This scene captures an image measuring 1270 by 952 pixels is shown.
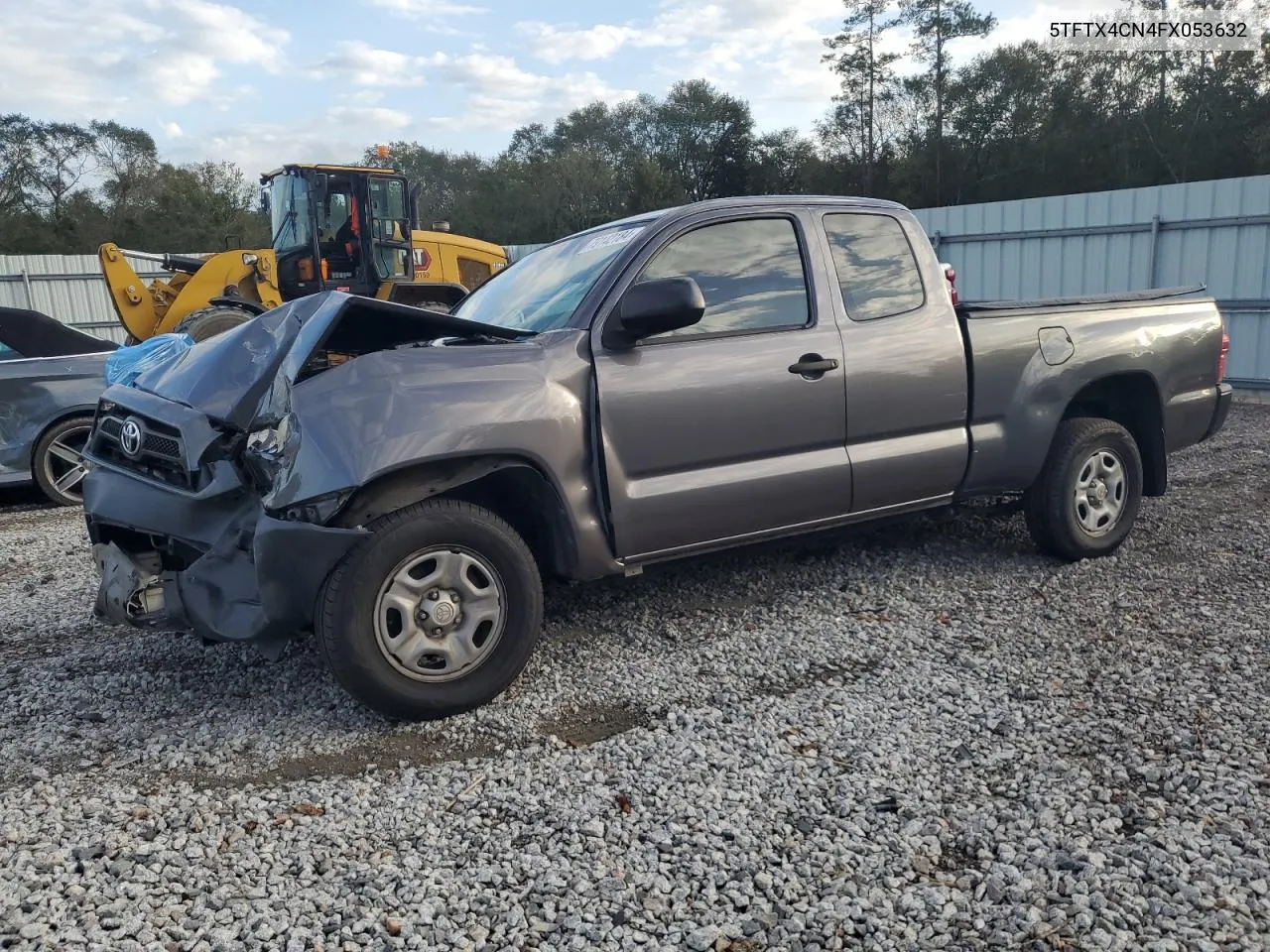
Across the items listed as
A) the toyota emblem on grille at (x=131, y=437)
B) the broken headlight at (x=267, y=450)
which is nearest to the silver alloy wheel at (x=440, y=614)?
the broken headlight at (x=267, y=450)

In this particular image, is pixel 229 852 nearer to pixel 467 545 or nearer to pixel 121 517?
pixel 467 545

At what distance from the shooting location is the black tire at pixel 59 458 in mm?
7691

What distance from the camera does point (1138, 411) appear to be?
5.46 metres

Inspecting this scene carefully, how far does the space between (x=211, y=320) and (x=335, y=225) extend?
244 centimetres

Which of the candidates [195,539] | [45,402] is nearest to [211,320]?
[45,402]

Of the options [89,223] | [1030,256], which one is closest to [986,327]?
[1030,256]

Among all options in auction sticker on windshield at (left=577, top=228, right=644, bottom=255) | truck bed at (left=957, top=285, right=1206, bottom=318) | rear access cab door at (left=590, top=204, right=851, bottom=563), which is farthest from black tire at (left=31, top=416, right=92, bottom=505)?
truck bed at (left=957, top=285, right=1206, bottom=318)

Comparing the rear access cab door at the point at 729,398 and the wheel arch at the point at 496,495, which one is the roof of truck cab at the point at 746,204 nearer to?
the rear access cab door at the point at 729,398

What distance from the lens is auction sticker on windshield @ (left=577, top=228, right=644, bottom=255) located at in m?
4.22

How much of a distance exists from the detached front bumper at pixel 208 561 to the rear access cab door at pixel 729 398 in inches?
45.8

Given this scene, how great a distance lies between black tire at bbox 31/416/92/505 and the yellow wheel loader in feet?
16.4

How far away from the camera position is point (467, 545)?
3445 millimetres

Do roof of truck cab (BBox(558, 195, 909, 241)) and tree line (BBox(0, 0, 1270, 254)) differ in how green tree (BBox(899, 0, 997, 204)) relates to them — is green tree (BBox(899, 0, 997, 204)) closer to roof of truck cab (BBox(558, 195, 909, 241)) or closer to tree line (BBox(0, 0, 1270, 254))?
tree line (BBox(0, 0, 1270, 254))

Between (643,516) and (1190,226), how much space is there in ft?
37.4
